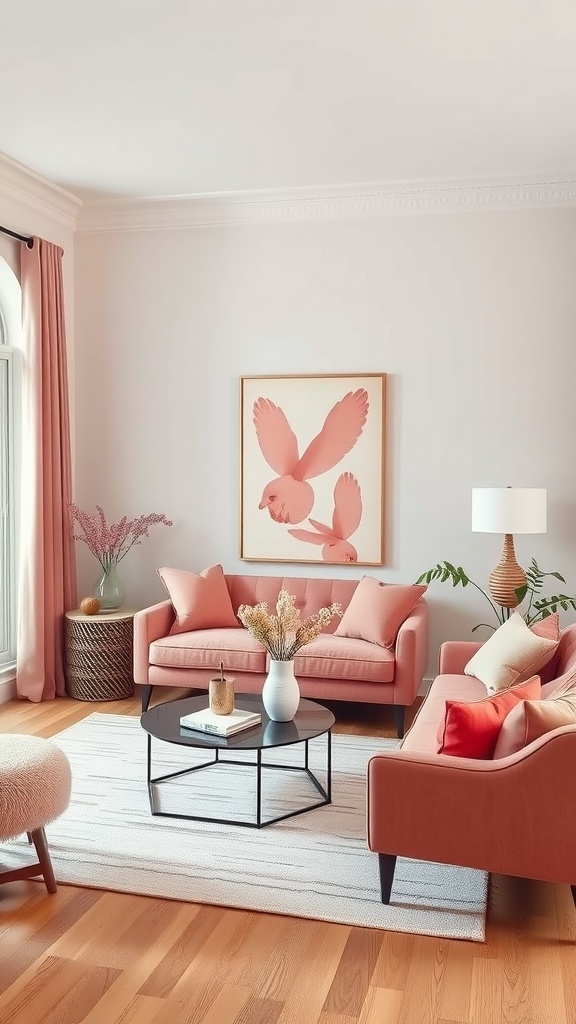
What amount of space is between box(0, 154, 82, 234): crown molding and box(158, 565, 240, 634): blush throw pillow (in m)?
2.36

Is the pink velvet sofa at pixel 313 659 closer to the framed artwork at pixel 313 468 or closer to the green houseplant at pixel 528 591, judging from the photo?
the green houseplant at pixel 528 591

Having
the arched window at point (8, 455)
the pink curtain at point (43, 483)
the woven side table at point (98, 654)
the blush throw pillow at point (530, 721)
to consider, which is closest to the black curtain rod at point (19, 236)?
the pink curtain at point (43, 483)

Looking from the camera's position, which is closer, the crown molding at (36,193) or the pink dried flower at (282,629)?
the pink dried flower at (282,629)

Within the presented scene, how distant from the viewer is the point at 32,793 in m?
2.92

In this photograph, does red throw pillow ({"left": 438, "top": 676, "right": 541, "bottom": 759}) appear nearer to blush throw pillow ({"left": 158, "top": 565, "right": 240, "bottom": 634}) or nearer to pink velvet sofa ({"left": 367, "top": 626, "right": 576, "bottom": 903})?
pink velvet sofa ({"left": 367, "top": 626, "right": 576, "bottom": 903})

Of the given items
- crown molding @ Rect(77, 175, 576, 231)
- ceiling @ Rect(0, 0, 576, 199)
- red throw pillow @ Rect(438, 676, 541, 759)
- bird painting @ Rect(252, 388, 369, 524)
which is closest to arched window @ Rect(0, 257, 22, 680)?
ceiling @ Rect(0, 0, 576, 199)

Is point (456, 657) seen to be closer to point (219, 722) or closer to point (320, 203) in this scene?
point (219, 722)

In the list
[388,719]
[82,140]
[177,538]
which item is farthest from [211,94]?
[388,719]

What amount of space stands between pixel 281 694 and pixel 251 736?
26cm

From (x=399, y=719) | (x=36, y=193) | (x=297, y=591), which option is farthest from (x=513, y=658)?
(x=36, y=193)

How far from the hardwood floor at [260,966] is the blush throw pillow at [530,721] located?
22.8 inches

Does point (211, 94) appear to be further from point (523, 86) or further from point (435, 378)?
point (435, 378)

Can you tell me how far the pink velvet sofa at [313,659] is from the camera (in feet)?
15.7

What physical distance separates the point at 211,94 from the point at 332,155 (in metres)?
1.05
